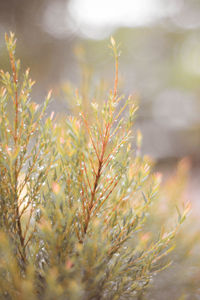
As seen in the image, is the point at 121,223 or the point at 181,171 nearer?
the point at 121,223

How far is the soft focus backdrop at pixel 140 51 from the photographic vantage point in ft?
17.3

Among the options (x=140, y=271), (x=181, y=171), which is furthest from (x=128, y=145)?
(x=181, y=171)

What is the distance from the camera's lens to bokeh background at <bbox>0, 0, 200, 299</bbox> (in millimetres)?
5253

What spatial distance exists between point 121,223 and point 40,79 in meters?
5.22

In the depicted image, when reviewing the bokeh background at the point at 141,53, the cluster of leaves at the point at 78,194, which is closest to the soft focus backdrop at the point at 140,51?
the bokeh background at the point at 141,53

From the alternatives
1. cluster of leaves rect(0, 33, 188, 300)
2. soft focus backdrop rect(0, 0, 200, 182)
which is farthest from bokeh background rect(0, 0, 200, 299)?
cluster of leaves rect(0, 33, 188, 300)

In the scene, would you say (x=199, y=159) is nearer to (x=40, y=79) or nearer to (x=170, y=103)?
(x=170, y=103)

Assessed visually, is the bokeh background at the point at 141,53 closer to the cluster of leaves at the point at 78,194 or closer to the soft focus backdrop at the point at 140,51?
the soft focus backdrop at the point at 140,51

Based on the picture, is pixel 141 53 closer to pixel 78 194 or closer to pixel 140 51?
pixel 140 51

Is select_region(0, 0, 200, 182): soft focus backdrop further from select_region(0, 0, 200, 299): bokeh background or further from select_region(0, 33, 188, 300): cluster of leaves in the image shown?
select_region(0, 33, 188, 300): cluster of leaves

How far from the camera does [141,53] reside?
A: 6457 mm

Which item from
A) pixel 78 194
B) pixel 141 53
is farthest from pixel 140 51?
pixel 78 194

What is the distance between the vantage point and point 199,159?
6.43 metres

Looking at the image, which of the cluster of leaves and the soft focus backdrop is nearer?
the cluster of leaves
